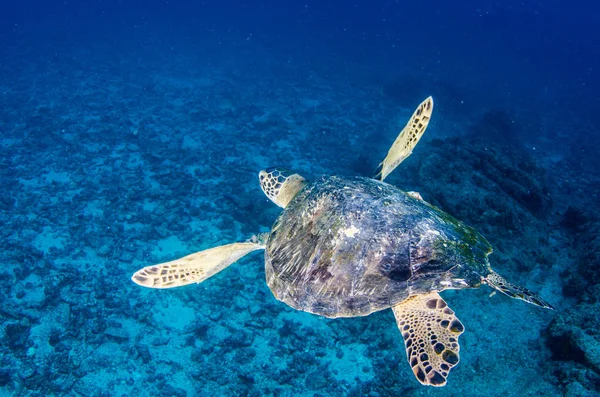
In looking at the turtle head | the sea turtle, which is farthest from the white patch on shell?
the turtle head

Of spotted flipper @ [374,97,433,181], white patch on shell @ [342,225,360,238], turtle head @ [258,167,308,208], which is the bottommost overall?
turtle head @ [258,167,308,208]

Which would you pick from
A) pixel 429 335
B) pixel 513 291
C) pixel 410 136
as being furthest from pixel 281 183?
pixel 513 291

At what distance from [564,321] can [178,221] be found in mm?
6227

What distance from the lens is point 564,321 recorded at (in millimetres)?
3959

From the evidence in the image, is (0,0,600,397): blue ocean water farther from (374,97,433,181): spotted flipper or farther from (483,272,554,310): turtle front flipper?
(374,97,433,181): spotted flipper

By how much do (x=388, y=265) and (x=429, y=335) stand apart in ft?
1.99

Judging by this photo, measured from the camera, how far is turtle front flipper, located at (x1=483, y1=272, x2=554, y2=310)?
229 cm

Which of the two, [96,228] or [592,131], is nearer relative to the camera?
[96,228]

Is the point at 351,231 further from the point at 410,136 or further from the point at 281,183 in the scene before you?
the point at 410,136

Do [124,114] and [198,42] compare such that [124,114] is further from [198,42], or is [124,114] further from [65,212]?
[198,42]

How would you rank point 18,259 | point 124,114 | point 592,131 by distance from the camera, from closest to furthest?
point 18,259
point 124,114
point 592,131

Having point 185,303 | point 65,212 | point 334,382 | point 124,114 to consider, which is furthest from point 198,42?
point 334,382

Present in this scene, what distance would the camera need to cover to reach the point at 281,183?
417cm

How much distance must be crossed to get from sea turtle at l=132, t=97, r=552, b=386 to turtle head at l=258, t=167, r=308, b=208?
101 centimetres
